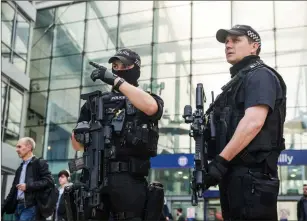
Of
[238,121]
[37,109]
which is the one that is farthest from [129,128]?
[37,109]

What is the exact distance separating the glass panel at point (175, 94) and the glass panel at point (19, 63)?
19.4 ft

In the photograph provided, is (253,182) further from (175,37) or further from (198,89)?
(175,37)

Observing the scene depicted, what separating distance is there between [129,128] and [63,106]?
2001 cm

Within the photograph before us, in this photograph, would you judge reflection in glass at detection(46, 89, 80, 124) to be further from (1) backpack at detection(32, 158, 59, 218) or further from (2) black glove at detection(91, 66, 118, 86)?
(2) black glove at detection(91, 66, 118, 86)

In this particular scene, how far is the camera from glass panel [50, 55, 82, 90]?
76.0 ft

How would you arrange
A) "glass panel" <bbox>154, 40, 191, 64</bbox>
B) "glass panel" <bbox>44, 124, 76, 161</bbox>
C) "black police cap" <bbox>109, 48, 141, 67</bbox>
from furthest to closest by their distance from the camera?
"glass panel" <bbox>44, 124, 76, 161</bbox> → "glass panel" <bbox>154, 40, 191, 64</bbox> → "black police cap" <bbox>109, 48, 141, 67</bbox>

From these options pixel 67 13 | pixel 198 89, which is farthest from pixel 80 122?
pixel 67 13

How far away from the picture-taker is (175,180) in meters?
19.1

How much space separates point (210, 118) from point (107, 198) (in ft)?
3.14

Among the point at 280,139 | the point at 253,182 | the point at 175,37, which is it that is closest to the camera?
the point at 253,182

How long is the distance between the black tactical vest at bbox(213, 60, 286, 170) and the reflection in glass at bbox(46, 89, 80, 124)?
64.5 feet

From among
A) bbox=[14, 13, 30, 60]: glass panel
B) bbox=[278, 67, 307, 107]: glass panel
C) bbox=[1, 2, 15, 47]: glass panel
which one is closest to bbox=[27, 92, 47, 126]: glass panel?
bbox=[14, 13, 30, 60]: glass panel

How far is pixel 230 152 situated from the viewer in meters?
2.78

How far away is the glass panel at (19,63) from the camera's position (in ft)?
63.8
